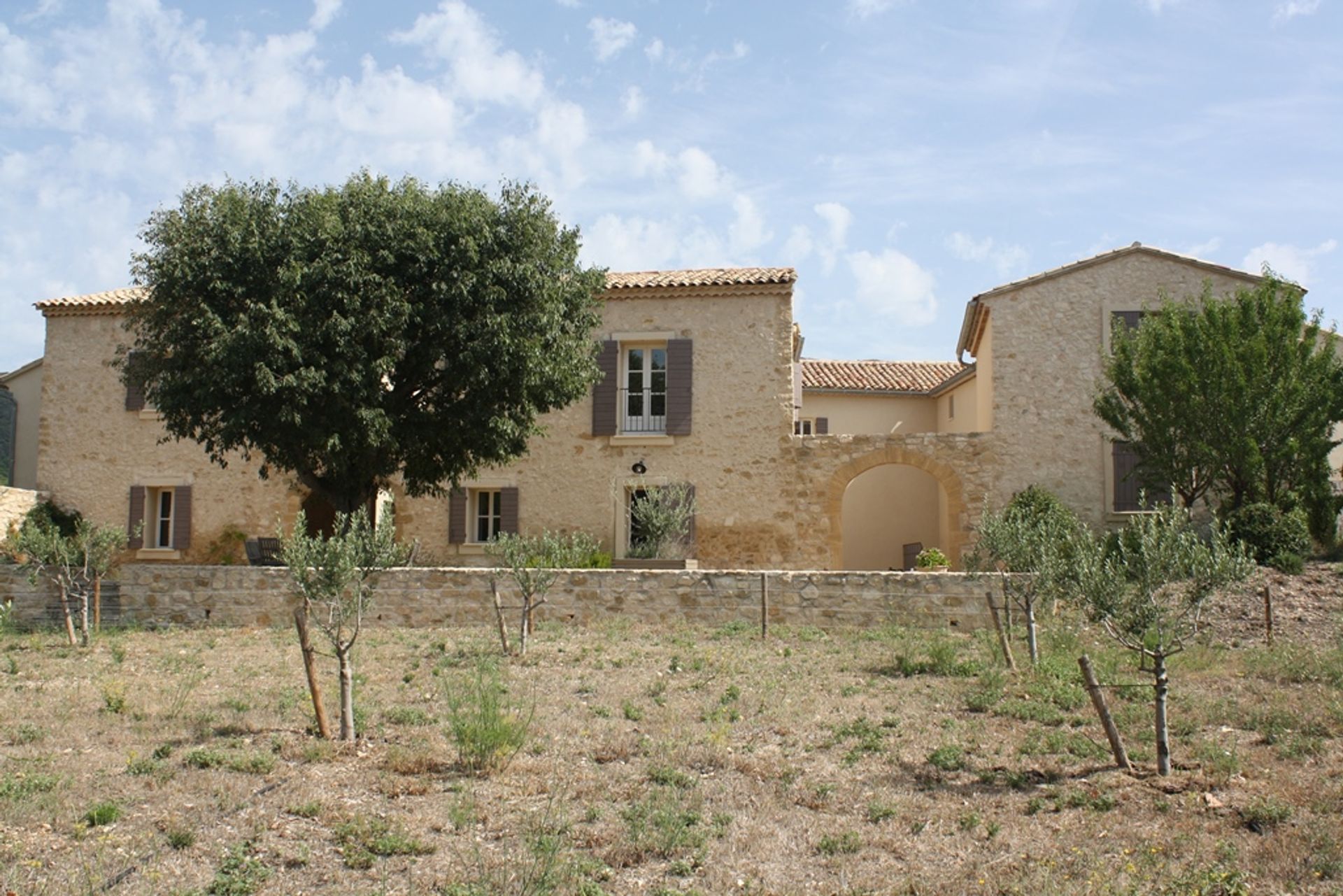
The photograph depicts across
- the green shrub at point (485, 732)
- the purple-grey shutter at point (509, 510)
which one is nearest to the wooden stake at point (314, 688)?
the green shrub at point (485, 732)

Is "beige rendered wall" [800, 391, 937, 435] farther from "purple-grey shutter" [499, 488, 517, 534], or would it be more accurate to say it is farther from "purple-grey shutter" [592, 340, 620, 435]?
"purple-grey shutter" [499, 488, 517, 534]

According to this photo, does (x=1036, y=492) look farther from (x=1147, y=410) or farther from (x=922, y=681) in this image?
(x=922, y=681)

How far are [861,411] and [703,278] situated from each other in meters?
6.71

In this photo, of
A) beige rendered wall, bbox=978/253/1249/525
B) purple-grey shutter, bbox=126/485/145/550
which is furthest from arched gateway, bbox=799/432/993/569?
purple-grey shutter, bbox=126/485/145/550

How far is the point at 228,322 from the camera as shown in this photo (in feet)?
53.2

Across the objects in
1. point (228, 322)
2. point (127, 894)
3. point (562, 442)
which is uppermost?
point (228, 322)

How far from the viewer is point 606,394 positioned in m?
20.3

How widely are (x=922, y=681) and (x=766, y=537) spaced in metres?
9.48

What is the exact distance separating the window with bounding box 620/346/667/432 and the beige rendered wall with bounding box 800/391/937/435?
5.51 metres

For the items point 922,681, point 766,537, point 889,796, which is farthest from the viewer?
point 766,537

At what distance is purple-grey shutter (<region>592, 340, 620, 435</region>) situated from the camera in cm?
2027

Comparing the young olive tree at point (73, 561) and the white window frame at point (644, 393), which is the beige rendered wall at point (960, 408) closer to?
the white window frame at point (644, 393)

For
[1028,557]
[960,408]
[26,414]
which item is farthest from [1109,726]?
[26,414]

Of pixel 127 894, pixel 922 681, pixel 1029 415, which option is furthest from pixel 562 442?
pixel 127 894
